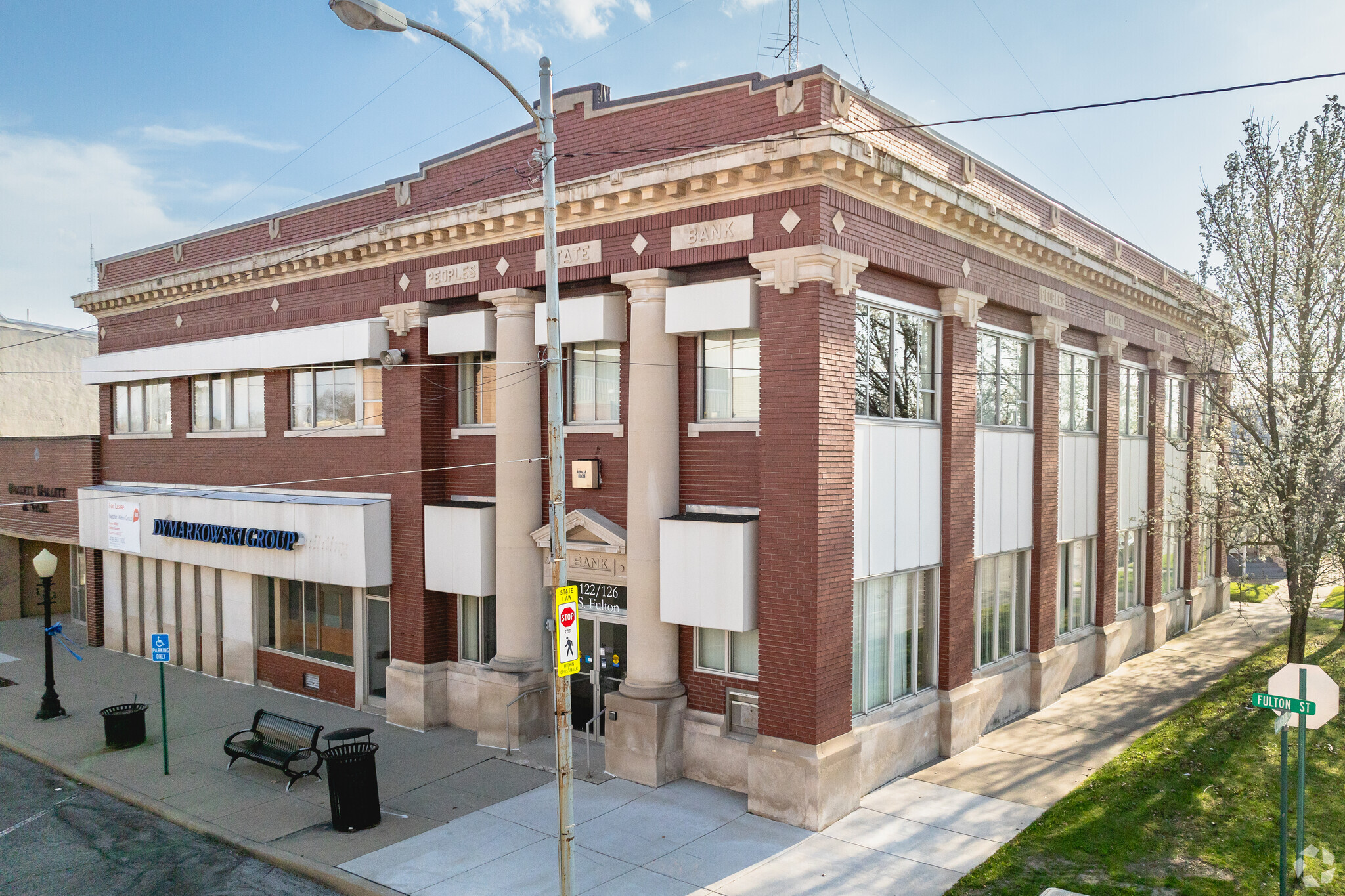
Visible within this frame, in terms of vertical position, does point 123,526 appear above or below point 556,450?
below

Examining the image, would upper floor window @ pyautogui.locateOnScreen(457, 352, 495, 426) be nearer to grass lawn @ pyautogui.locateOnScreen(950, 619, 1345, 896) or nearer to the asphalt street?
Result: the asphalt street

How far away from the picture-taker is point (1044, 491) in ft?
56.5

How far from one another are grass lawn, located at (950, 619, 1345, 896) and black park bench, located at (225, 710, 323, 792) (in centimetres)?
957

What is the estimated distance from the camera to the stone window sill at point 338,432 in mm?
17500

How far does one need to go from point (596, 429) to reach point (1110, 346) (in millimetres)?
12302

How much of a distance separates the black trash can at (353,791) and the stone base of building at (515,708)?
10.2 ft

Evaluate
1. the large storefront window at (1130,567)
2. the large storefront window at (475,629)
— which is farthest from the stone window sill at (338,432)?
the large storefront window at (1130,567)

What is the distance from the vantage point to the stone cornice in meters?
11.8

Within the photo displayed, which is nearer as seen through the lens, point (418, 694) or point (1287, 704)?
point (1287, 704)

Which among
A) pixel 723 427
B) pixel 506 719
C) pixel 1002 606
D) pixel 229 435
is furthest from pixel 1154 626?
pixel 229 435

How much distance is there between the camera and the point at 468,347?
51.7 ft

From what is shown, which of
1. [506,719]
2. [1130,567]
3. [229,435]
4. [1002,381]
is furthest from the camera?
[1130,567]

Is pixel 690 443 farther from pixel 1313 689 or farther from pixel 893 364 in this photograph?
pixel 1313 689

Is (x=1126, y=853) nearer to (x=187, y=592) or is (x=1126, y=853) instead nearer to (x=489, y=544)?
(x=489, y=544)
